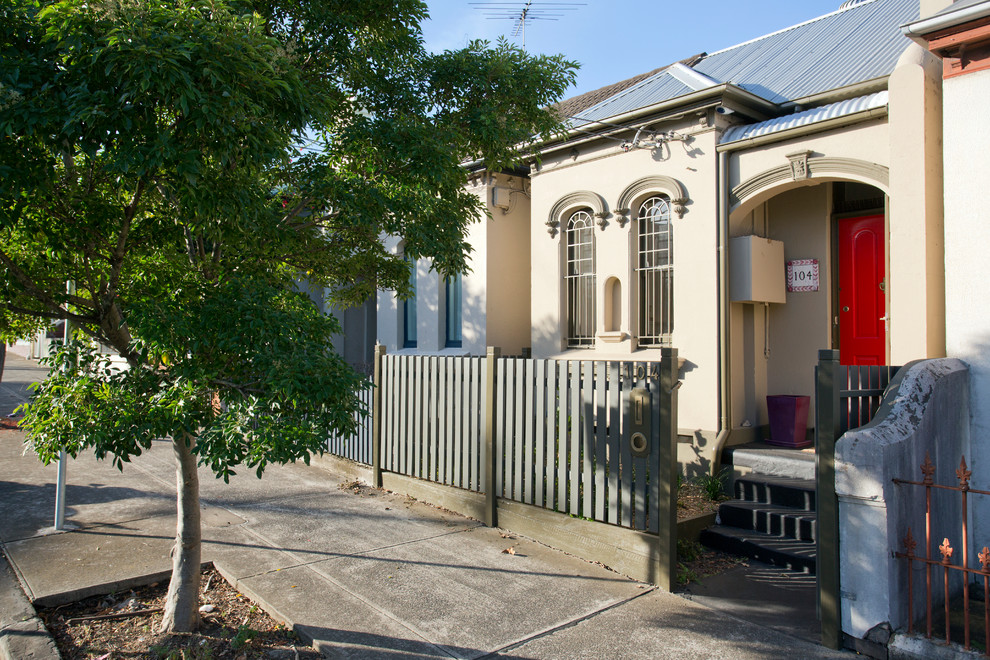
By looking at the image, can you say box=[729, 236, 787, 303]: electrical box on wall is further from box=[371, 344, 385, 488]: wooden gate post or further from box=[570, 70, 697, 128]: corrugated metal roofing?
box=[371, 344, 385, 488]: wooden gate post

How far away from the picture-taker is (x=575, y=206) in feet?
32.4

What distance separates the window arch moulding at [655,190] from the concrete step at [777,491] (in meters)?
3.24

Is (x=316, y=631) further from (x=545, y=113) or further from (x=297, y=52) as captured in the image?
(x=545, y=113)

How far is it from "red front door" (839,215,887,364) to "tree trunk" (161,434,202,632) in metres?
7.06

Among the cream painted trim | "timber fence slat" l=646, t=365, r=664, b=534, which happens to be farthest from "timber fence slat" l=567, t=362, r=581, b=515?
the cream painted trim

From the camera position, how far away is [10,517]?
7082mm

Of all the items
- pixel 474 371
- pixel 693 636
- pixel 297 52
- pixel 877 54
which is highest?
pixel 877 54

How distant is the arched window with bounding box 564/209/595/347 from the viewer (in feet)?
32.2

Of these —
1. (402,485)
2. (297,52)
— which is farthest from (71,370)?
(402,485)

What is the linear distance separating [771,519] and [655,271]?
364 centimetres

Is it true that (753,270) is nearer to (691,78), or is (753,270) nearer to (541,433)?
(691,78)

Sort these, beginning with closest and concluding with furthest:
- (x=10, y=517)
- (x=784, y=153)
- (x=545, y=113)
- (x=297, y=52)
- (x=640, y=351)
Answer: (x=297, y=52)
(x=545, y=113)
(x=10, y=517)
(x=784, y=153)
(x=640, y=351)

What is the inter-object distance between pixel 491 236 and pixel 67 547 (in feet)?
23.9

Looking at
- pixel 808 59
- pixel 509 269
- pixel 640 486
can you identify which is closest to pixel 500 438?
pixel 640 486
